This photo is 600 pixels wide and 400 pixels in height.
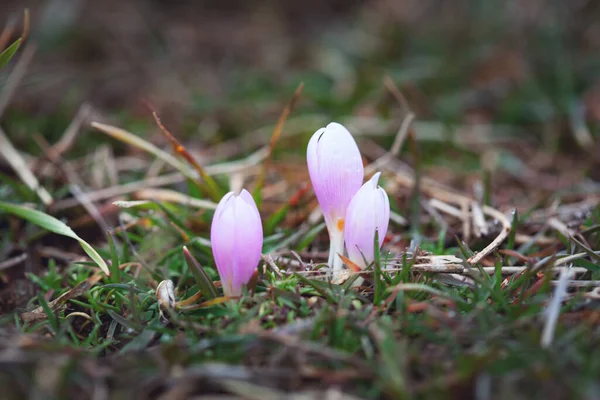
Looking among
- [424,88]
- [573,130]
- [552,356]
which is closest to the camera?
[552,356]

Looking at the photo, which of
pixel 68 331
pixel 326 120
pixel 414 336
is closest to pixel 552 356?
pixel 414 336

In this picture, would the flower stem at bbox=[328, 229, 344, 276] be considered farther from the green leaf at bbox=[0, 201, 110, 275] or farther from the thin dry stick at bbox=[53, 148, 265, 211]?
the thin dry stick at bbox=[53, 148, 265, 211]

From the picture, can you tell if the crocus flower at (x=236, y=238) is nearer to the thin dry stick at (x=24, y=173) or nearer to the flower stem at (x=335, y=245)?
the flower stem at (x=335, y=245)

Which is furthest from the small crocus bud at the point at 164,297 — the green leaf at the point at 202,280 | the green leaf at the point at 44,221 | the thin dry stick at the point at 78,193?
the thin dry stick at the point at 78,193

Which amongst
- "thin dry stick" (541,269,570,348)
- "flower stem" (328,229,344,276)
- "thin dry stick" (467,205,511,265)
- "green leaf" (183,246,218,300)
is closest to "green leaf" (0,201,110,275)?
"green leaf" (183,246,218,300)

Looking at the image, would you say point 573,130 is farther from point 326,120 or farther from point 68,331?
point 68,331

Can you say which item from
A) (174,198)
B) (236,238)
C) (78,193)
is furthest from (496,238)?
(78,193)
